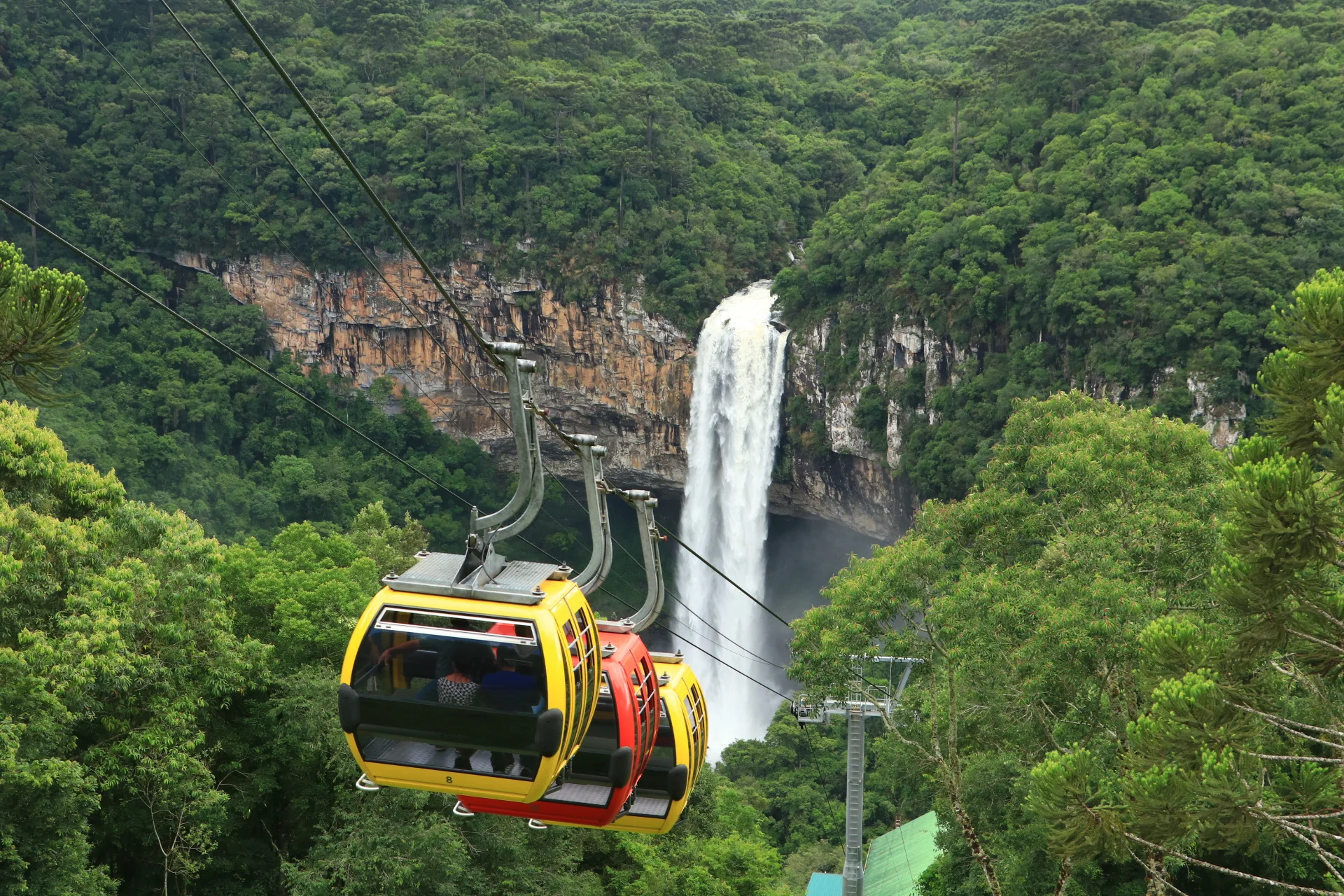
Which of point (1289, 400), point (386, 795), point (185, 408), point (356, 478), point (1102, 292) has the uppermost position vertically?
point (1289, 400)

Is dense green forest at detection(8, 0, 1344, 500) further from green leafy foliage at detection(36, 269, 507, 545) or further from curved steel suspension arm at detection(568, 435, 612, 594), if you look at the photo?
curved steel suspension arm at detection(568, 435, 612, 594)

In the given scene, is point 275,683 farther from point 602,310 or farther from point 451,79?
point 451,79

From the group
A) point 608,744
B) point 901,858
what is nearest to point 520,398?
point 608,744

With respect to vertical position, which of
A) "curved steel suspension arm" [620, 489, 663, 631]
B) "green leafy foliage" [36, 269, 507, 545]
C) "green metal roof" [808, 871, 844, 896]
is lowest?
"green metal roof" [808, 871, 844, 896]

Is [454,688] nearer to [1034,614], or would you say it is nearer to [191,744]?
[191,744]

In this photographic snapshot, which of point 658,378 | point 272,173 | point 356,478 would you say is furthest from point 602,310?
point 272,173

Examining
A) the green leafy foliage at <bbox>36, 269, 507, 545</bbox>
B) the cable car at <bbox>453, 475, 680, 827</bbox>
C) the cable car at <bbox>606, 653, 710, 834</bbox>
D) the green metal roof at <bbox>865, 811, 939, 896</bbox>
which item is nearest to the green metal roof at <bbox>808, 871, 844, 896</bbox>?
the green metal roof at <bbox>865, 811, 939, 896</bbox>

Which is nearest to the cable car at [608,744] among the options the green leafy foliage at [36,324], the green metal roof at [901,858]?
the green leafy foliage at [36,324]
